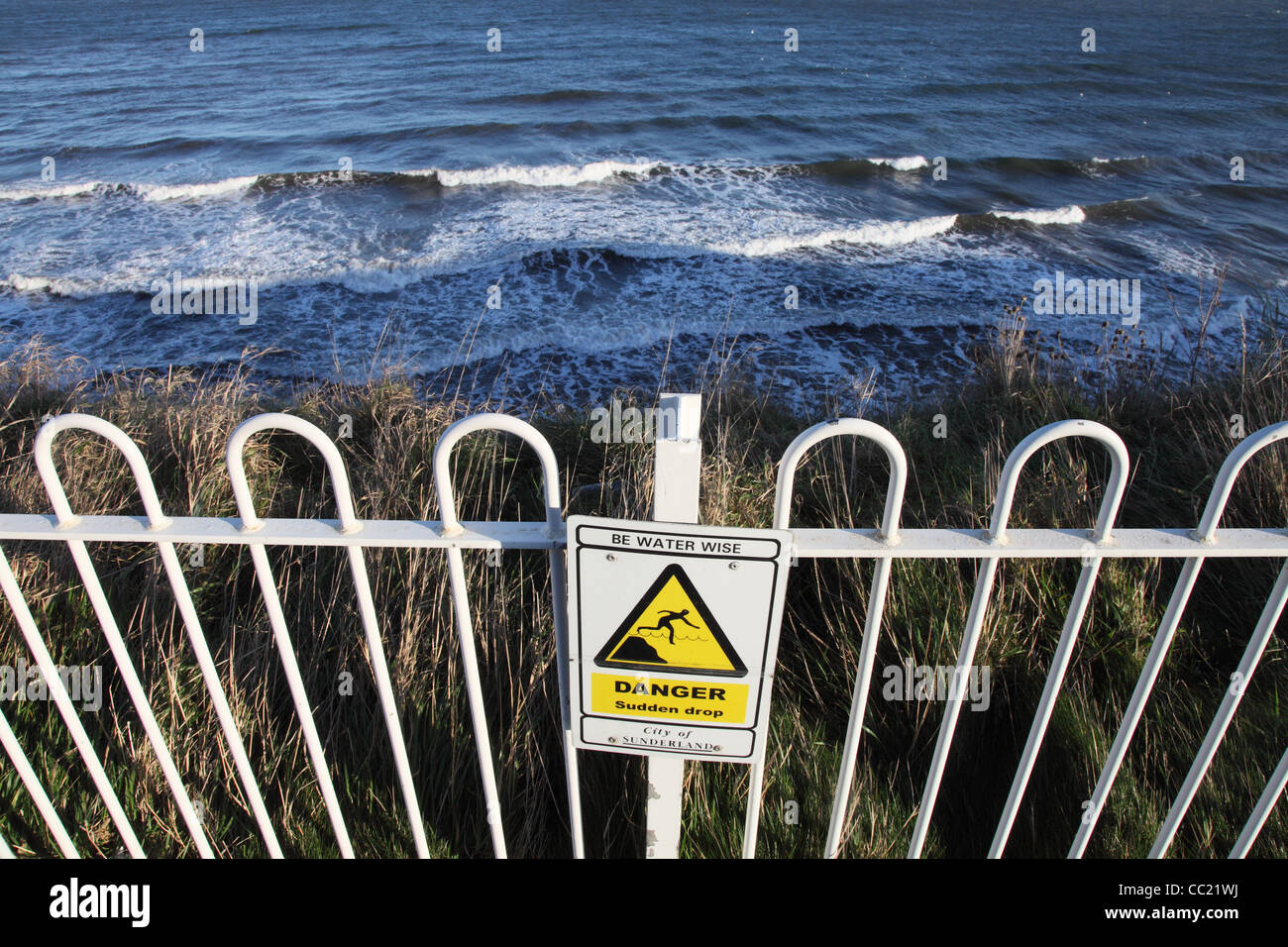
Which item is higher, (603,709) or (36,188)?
(36,188)

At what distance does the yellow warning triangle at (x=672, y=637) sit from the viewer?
5.63 feet

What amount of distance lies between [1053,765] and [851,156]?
15.1 m

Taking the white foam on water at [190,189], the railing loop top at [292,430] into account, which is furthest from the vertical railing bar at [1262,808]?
the white foam on water at [190,189]

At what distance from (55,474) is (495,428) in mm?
946

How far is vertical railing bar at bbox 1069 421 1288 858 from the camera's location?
169 cm

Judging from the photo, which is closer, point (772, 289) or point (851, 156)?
point (772, 289)

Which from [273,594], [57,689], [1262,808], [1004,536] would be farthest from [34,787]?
[1262,808]

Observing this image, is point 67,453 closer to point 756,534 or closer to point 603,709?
point 603,709

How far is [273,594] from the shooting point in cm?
193

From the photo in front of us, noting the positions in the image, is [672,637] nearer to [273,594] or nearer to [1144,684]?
[273,594]

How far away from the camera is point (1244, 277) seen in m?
10.9

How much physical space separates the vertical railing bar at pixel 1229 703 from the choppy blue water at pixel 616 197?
14.1 feet
